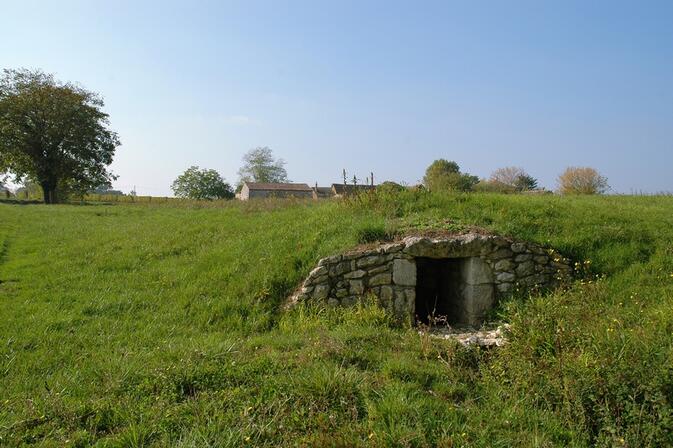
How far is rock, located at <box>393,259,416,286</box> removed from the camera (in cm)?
773

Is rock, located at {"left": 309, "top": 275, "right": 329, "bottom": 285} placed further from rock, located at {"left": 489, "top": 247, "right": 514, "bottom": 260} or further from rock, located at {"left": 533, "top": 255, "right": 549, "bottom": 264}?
rock, located at {"left": 533, "top": 255, "right": 549, "bottom": 264}

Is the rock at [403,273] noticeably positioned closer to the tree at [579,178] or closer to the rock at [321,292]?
the rock at [321,292]

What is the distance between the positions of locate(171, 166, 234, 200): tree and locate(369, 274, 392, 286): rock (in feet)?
201

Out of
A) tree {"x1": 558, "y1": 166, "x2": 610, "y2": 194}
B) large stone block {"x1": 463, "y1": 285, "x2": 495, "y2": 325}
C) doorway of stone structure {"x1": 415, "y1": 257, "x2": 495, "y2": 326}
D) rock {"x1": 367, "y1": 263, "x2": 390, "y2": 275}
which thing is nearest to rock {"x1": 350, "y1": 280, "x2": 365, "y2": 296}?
rock {"x1": 367, "y1": 263, "x2": 390, "y2": 275}

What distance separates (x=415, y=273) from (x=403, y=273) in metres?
0.22

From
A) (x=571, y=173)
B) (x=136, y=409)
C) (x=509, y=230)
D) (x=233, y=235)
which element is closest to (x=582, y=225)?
(x=509, y=230)

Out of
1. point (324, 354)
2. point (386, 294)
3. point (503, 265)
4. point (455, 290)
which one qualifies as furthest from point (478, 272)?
point (324, 354)

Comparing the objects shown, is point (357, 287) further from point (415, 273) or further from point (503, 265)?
point (503, 265)

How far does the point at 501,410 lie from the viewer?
14.0 feet

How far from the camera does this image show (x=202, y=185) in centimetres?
6781

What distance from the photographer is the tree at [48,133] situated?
1435 inches

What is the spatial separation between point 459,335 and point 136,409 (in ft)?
14.4

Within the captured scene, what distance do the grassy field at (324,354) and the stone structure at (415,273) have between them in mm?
426

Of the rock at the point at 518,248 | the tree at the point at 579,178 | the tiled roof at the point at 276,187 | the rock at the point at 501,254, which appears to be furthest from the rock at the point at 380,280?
the tiled roof at the point at 276,187
